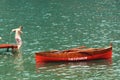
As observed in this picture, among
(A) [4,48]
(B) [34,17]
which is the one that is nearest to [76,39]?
(A) [4,48]

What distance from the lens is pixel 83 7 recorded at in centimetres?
11794

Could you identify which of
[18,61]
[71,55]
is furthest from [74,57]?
[18,61]

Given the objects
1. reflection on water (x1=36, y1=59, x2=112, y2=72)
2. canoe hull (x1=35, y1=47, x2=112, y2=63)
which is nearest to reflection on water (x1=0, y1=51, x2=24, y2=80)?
canoe hull (x1=35, y1=47, x2=112, y2=63)

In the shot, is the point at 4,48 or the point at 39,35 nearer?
the point at 4,48

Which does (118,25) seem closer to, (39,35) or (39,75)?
(39,35)

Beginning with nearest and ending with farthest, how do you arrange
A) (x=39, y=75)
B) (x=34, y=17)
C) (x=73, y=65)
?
(x=39, y=75)
(x=73, y=65)
(x=34, y=17)

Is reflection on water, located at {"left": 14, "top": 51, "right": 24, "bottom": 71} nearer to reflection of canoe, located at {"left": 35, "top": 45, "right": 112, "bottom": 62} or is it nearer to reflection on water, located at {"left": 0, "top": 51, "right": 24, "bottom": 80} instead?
reflection on water, located at {"left": 0, "top": 51, "right": 24, "bottom": 80}

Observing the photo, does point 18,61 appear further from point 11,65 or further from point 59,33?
point 59,33

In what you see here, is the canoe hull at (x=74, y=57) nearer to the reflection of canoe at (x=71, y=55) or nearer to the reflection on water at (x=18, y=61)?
the reflection of canoe at (x=71, y=55)

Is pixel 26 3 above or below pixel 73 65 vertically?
above

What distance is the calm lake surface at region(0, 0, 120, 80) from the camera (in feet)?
166

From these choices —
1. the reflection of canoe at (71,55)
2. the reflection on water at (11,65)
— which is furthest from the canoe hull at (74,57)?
the reflection on water at (11,65)

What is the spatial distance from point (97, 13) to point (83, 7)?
40.9 feet

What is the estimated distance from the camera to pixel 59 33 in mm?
76250
